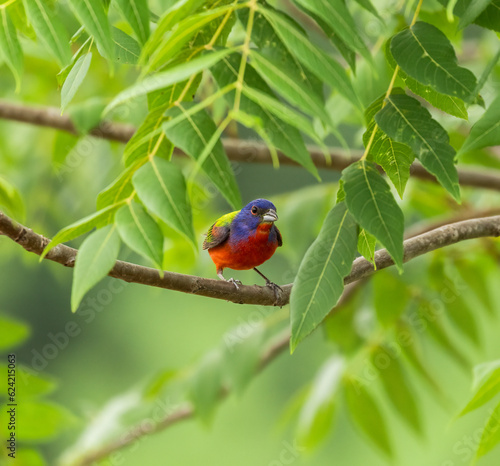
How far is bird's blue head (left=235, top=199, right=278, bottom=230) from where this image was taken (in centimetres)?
247

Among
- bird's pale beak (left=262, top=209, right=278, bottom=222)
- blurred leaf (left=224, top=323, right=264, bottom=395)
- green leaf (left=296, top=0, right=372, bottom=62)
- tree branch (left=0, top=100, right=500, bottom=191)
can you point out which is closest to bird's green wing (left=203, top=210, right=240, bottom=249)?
bird's pale beak (left=262, top=209, right=278, bottom=222)

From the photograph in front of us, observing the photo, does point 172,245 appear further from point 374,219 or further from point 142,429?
point 374,219

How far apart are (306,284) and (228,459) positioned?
41.6 ft

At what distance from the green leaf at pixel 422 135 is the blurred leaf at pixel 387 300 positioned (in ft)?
5.68

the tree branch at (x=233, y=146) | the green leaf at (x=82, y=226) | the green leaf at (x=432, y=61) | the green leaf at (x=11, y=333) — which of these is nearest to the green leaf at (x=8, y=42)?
the green leaf at (x=82, y=226)

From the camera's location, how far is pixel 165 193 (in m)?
1.31

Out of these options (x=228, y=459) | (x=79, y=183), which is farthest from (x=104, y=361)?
(x=79, y=183)

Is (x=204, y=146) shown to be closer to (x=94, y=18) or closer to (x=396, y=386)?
(x=94, y=18)

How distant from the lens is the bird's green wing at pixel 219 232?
2543mm

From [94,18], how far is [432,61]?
2.24 ft

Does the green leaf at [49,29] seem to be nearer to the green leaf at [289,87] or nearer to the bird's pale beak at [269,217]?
the green leaf at [289,87]

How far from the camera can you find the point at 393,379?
10.7ft

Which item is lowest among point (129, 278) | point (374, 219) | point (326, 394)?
point (326, 394)

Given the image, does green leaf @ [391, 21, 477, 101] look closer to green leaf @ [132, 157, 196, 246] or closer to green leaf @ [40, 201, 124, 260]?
green leaf @ [132, 157, 196, 246]
